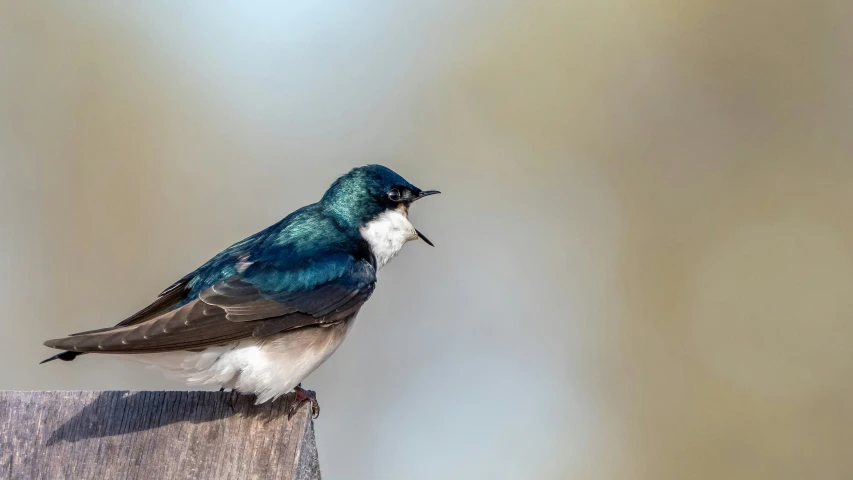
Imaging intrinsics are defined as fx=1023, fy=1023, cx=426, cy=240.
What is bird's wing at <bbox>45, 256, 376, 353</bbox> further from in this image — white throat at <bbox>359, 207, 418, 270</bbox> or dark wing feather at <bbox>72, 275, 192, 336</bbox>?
white throat at <bbox>359, 207, 418, 270</bbox>

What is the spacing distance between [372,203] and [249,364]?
0.93m

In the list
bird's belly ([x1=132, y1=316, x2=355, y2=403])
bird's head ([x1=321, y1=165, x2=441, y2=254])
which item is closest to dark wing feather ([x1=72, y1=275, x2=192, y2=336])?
bird's belly ([x1=132, y1=316, x2=355, y2=403])

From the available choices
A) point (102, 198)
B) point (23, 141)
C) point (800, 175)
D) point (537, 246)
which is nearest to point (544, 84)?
point (537, 246)

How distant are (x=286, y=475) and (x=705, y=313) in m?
4.49

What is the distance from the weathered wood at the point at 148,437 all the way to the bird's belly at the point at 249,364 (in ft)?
0.53

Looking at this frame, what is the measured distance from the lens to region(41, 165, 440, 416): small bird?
7.98 feet

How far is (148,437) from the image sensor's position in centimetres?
218

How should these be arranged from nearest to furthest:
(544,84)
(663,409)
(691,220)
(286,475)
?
(286,475)
(663,409)
(691,220)
(544,84)

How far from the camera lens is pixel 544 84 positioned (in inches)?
260

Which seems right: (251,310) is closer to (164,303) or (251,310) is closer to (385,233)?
(164,303)

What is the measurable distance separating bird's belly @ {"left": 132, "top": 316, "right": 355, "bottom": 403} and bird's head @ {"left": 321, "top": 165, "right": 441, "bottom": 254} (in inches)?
26.6

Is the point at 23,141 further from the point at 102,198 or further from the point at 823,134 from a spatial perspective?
the point at 823,134

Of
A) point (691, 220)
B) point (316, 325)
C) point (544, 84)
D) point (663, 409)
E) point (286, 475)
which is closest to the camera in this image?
point (286, 475)

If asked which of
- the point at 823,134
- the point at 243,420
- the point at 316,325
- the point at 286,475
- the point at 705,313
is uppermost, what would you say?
the point at 823,134
